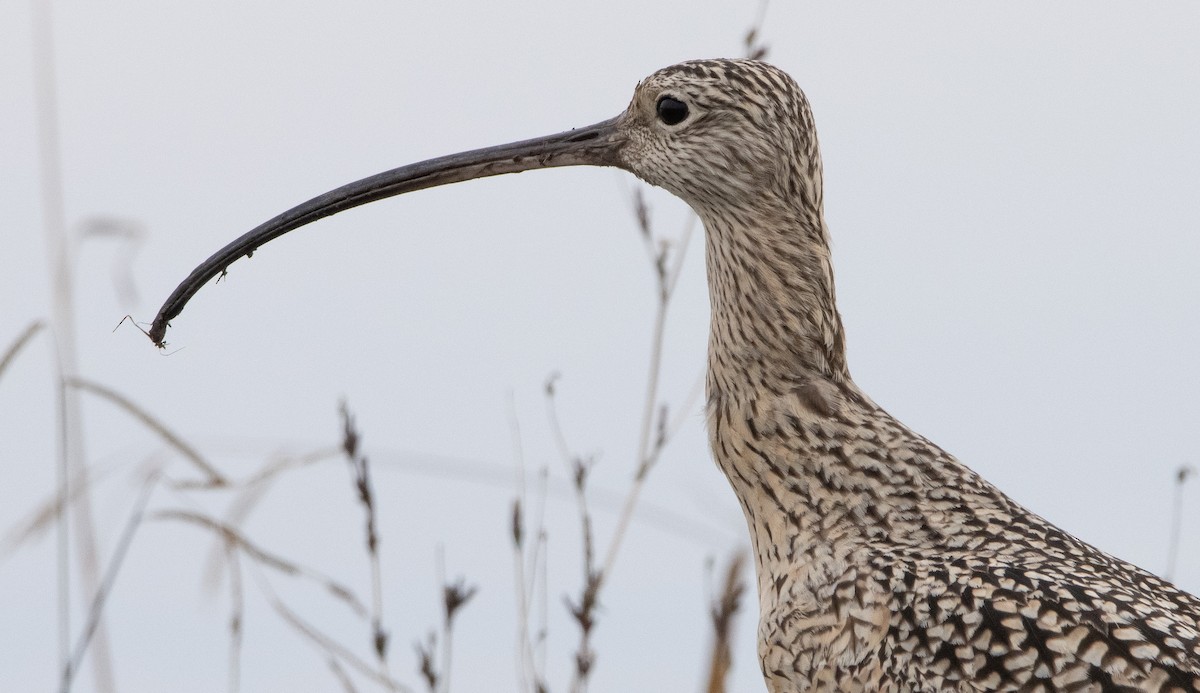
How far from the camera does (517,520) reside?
5281 mm

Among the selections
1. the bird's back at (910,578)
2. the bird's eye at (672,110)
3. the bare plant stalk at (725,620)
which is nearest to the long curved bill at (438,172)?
the bird's eye at (672,110)

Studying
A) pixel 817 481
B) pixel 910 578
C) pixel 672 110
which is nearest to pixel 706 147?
pixel 672 110

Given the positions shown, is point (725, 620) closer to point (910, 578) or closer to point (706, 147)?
point (910, 578)

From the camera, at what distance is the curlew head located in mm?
5223

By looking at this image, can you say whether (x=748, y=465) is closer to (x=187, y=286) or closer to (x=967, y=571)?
(x=967, y=571)

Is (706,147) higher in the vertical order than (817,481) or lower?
higher

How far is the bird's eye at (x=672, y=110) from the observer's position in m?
5.30

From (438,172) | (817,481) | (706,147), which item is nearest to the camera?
(817,481)

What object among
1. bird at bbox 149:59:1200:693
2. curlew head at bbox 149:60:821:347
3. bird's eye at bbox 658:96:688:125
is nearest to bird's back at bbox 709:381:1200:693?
bird at bbox 149:59:1200:693

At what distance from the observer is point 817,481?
16.6ft

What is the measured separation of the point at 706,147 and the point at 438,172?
0.81 m

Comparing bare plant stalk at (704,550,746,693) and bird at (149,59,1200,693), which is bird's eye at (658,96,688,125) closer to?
bird at (149,59,1200,693)

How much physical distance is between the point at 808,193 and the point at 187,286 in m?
1.72

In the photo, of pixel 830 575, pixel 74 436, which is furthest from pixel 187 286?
pixel 830 575
